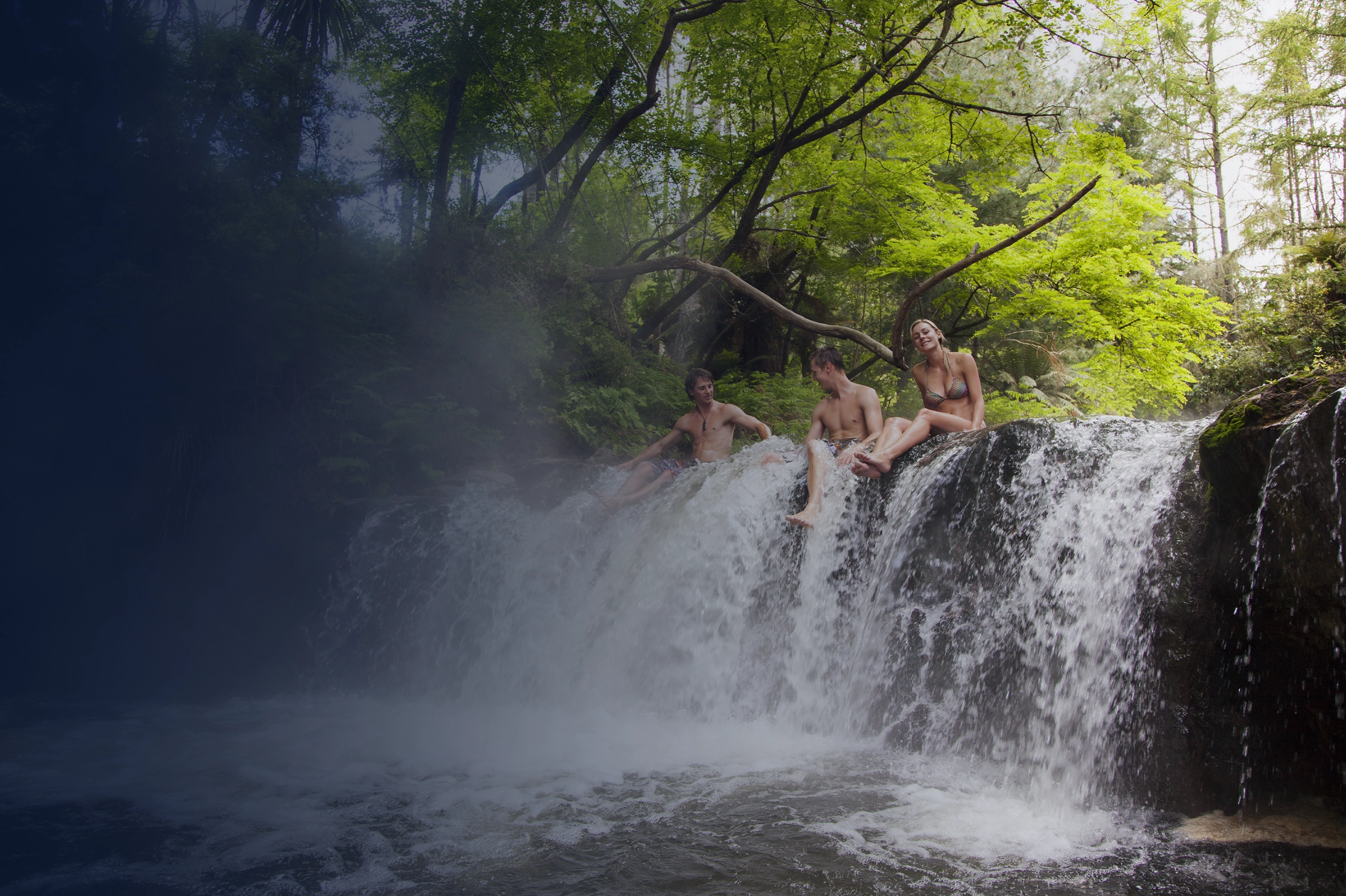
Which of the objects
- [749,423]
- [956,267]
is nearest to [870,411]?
[749,423]

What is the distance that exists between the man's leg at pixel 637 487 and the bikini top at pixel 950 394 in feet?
8.12

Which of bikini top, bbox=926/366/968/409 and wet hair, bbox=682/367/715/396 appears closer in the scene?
bikini top, bbox=926/366/968/409

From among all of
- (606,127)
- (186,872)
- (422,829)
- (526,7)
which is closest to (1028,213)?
(606,127)

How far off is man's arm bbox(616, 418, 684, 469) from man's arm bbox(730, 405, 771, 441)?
54 cm

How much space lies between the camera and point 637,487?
23.2 feet

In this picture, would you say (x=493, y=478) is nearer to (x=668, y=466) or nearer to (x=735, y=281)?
(x=668, y=466)

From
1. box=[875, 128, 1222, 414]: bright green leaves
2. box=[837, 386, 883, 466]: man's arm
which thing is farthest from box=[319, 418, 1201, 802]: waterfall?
box=[875, 128, 1222, 414]: bright green leaves

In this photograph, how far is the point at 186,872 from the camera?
3.02m

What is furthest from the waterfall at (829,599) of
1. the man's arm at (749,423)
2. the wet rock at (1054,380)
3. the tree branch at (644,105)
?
the wet rock at (1054,380)

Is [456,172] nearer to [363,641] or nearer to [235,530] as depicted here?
[235,530]

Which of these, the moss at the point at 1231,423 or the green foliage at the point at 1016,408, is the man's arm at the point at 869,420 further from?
the green foliage at the point at 1016,408

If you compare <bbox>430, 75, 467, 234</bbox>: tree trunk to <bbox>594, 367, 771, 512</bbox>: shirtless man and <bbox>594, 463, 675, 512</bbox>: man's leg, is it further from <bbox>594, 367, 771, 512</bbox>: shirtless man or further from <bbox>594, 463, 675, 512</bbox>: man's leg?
<bbox>594, 463, 675, 512</bbox>: man's leg

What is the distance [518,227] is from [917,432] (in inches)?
254

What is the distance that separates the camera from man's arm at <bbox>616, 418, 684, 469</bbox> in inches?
283
